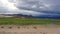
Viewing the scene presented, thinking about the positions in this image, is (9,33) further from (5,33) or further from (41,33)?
(41,33)

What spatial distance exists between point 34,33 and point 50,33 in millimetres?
1801

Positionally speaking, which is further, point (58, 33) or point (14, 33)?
point (58, 33)

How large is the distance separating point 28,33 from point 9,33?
6.11 feet

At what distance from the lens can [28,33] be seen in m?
20.1

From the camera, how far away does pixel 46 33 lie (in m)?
20.6

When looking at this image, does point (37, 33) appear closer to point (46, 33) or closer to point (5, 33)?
point (46, 33)

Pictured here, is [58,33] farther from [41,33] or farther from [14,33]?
[14,33]

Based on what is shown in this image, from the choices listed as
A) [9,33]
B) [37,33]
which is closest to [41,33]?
[37,33]

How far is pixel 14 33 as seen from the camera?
64.5 ft

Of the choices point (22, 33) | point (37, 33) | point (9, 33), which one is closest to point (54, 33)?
point (37, 33)

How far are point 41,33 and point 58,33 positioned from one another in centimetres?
197

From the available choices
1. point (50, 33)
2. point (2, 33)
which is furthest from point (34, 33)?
point (2, 33)

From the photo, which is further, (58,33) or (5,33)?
(58,33)

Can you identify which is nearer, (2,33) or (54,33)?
(2,33)
